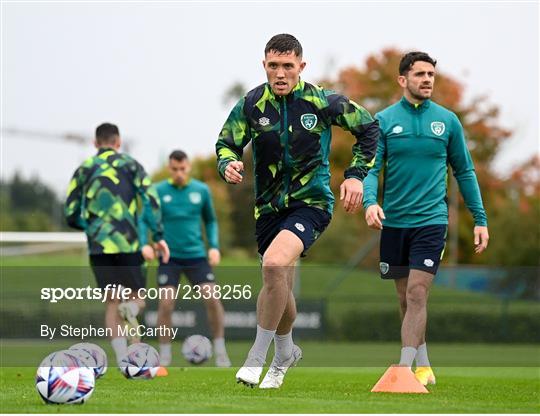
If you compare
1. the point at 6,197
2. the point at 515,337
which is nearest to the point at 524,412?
the point at 515,337

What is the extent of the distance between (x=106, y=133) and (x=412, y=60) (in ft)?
13.3

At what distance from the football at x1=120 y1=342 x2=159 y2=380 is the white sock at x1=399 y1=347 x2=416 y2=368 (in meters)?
2.73

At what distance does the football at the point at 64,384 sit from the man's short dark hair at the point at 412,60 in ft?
13.7

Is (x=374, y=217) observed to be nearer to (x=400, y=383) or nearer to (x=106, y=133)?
(x=400, y=383)

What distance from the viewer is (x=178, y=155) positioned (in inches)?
623

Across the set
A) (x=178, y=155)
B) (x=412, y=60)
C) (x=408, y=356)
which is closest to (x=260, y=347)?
(x=408, y=356)

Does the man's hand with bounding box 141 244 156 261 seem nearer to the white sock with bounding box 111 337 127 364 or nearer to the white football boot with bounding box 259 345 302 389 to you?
the white sock with bounding box 111 337 127 364

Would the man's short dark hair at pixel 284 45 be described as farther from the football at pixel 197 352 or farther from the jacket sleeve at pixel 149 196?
the football at pixel 197 352

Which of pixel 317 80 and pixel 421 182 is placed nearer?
pixel 421 182

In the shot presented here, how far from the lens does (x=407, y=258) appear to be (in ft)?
35.3

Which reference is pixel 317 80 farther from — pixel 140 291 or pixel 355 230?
pixel 140 291

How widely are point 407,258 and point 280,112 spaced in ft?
6.31

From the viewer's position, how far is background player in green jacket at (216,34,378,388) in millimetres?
9531

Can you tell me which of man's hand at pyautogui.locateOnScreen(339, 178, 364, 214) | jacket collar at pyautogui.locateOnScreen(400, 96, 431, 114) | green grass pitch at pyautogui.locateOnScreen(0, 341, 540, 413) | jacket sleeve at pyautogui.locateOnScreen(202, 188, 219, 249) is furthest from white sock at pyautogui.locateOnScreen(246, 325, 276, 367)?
jacket sleeve at pyautogui.locateOnScreen(202, 188, 219, 249)
